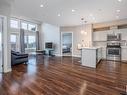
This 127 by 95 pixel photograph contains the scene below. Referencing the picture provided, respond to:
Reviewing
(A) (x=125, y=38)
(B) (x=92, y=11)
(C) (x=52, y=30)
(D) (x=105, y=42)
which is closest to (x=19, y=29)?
(C) (x=52, y=30)

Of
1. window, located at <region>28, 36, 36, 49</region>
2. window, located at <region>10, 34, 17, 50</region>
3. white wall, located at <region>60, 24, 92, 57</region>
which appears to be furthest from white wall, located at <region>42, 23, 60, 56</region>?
window, located at <region>10, 34, 17, 50</region>

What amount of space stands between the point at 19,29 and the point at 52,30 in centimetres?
311

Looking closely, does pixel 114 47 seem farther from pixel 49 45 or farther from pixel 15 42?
pixel 15 42

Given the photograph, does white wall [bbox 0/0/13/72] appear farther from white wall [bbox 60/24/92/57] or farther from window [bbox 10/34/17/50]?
white wall [bbox 60/24/92/57]

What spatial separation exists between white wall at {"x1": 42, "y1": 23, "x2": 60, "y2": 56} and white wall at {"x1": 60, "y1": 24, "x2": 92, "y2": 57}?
71 centimetres

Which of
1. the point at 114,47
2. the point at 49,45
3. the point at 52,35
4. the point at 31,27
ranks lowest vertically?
the point at 114,47

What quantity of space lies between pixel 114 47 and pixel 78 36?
3.26m

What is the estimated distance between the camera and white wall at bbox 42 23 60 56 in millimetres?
10844

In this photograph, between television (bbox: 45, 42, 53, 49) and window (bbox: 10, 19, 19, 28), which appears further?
television (bbox: 45, 42, 53, 49)

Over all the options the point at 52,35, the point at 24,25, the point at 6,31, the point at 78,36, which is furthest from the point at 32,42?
the point at 6,31

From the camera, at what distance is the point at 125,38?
7.42m

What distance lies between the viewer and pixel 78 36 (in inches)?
392

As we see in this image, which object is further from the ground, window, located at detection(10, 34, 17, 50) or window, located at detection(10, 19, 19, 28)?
window, located at detection(10, 19, 19, 28)

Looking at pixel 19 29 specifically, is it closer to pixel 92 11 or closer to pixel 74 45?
pixel 74 45
